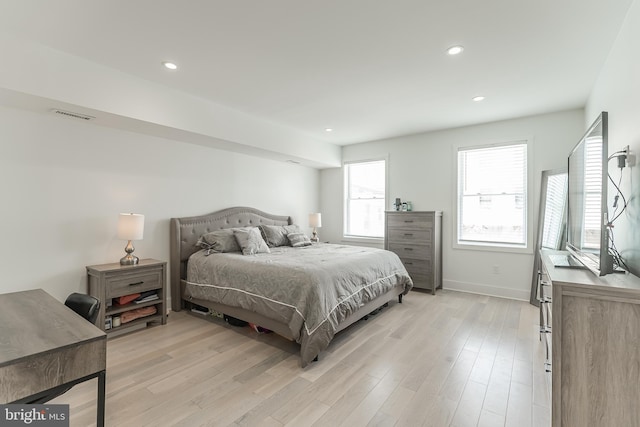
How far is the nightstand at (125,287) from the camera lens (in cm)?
300

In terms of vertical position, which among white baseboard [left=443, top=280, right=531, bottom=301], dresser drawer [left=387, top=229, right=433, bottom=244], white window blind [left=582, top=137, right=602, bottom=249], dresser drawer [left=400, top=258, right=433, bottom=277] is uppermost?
white window blind [left=582, top=137, right=602, bottom=249]

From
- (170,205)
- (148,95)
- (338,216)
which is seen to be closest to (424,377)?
(170,205)

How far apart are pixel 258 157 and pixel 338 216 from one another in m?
2.12

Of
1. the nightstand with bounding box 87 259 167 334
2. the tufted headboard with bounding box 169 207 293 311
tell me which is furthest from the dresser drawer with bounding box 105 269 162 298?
the tufted headboard with bounding box 169 207 293 311

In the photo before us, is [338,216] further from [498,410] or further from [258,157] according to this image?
[498,410]

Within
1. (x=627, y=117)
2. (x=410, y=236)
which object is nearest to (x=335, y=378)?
(x=627, y=117)

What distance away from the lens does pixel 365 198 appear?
20.0ft

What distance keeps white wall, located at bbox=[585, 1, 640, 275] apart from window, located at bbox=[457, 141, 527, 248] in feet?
6.51

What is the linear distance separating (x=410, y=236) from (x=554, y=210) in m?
1.94

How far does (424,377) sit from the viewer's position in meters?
2.39

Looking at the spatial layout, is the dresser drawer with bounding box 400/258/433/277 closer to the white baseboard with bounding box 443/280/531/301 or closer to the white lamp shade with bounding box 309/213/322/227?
the white baseboard with bounding box 443/280/531/301

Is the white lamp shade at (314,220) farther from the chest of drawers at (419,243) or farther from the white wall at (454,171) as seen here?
the chest of drawers at (419,243)

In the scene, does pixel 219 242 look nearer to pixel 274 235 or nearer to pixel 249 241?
pixel 249 241

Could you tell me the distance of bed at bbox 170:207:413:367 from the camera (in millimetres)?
2658
